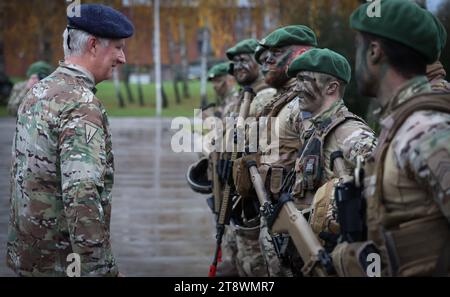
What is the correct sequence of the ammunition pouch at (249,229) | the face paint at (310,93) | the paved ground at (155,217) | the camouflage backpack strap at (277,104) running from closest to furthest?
the face paint at (310,93) < the camouflage backpack strap at (277,104) < the ammunition pouch at (249,229) < the paved ground at (155,217)

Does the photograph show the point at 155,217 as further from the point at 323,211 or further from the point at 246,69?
the point at 323,211

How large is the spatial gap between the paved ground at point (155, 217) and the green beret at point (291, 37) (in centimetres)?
249

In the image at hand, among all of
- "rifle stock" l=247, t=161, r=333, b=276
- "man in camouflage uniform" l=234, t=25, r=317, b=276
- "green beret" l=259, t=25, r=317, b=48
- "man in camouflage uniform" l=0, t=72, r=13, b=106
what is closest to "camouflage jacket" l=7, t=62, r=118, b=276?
"rifle stock" l=247, t=161, r=333, b=276

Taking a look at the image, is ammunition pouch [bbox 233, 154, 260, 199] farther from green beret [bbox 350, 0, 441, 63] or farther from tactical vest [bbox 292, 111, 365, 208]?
green beret [bbox 350, 0, 441, 63]

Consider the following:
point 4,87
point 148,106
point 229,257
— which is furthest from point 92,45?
point 148,106

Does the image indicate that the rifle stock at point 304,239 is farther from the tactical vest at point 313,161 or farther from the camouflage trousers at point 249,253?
the camouflage trousers at point 249,253

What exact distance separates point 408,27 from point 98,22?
4.83 ft

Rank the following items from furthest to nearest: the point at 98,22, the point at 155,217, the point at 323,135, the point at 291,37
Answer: the point at 155,217
the point at 291,37
the point at 323,135
the point at 98,22

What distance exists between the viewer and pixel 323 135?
4.42m

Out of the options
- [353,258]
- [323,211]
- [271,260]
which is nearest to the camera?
[353,258]

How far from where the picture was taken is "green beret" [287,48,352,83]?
471cm

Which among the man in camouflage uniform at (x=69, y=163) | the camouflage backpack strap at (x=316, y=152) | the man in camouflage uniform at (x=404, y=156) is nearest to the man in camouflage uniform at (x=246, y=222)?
the camouflage backpack strap at (x=316, y=152)

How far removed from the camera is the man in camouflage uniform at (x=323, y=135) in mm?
4020

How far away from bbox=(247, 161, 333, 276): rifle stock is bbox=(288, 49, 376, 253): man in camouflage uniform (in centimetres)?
63
